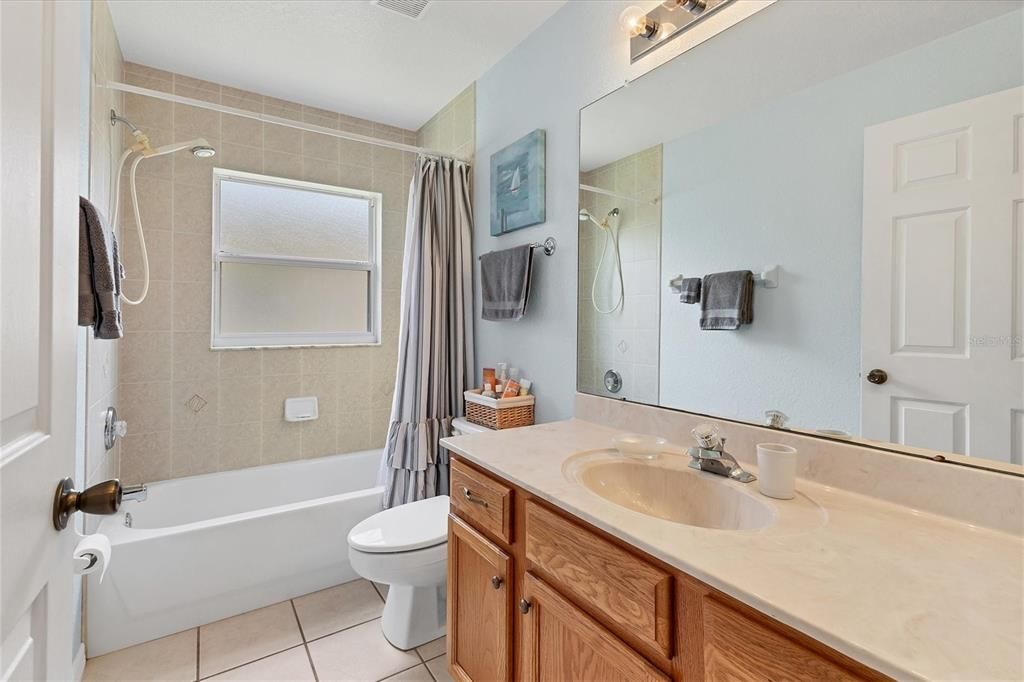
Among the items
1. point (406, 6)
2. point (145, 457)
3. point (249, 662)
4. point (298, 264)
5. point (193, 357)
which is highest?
point (406, 6)

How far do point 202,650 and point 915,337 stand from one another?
2471 millimetres

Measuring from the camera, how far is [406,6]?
187cm

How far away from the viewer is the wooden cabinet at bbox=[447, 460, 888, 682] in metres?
0.64

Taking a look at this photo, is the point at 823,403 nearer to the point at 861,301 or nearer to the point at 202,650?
the point at 861,301

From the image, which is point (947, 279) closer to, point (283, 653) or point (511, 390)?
point (511, 390)

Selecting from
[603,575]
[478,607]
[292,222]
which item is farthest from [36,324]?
[292,222]

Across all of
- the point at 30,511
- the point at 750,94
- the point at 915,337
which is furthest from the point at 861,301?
the point at 30,511

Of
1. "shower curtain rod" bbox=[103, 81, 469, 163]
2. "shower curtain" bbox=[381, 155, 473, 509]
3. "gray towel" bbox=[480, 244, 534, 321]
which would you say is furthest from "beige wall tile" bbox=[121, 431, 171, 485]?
"gray towel" bbox=[480, 244, 534, 321]

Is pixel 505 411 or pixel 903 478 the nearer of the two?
pixel 903 478

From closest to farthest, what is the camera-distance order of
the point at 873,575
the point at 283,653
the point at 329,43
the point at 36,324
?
the point at 36,324 → the point at 873,575 → the point at 283,653 → the point at 329,43

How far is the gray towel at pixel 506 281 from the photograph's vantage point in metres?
2.03

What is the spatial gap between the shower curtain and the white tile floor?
56cm

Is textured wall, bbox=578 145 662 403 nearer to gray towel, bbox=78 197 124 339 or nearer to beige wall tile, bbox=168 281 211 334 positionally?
gray towel, bbox=78 197 124 339

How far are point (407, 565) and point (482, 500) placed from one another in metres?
0.64
